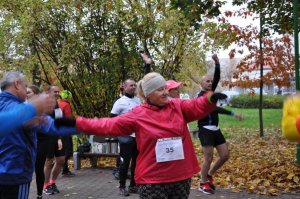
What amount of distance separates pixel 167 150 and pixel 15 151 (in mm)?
1434

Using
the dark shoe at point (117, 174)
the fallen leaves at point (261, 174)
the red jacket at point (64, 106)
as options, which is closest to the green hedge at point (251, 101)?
the fallen leaves at point (261, 174)

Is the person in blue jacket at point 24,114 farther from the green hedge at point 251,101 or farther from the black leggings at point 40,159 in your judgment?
the green hedge at point 251,101

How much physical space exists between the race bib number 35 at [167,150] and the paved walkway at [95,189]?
368 cm

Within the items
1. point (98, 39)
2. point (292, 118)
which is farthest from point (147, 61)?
point (98, 39)

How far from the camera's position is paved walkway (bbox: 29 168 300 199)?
764 cm

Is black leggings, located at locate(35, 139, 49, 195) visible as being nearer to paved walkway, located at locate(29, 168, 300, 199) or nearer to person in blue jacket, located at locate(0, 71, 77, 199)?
paved walkway, located at locate(29, 168, 300, 199)

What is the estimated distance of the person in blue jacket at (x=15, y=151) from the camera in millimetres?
4137

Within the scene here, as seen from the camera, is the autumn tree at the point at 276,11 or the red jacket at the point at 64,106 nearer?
the red jacket at the point at 64,106

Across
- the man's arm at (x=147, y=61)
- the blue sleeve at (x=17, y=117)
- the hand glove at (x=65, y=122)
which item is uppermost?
the man's arm at (x=147, y=61)

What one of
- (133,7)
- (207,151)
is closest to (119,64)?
(133,7)

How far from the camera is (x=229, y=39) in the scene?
13898mm

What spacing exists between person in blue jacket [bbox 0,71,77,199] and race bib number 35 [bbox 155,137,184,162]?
953mm

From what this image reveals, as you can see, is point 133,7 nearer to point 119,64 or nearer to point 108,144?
point 119,64

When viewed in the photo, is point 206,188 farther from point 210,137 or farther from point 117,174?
point 117,174
